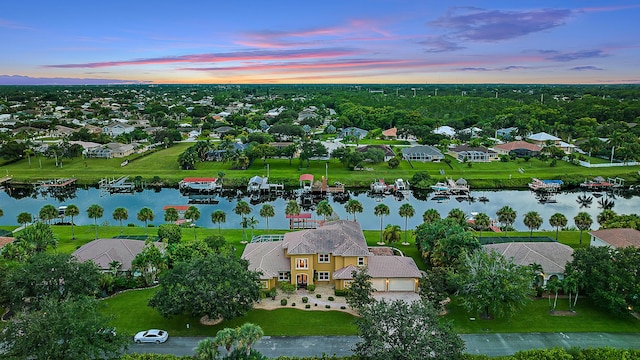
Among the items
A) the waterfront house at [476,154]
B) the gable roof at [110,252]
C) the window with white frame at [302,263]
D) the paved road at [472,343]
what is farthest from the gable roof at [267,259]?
the waterfront house at [476,154]

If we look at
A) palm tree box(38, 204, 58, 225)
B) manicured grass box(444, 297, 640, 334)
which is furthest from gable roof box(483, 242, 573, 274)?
palm tree box(38, 204, 58, 225)

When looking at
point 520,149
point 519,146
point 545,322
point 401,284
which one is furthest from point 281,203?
point 519,146

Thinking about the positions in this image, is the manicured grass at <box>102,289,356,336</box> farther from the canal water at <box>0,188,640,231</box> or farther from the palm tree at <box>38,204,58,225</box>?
the canal water at <box>0,188,640,231</box>

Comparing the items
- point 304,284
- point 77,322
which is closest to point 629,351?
point 304,284

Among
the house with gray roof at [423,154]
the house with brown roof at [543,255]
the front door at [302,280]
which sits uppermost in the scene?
the house with gray roof at [423,154]

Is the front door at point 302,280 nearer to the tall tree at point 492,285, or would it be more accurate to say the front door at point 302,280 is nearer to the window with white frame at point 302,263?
the window with white frame at point 302,263

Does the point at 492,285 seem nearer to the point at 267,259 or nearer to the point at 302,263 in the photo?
the point at 302,263

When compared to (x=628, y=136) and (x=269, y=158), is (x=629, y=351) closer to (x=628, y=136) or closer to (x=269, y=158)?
(x=269, y=158)
